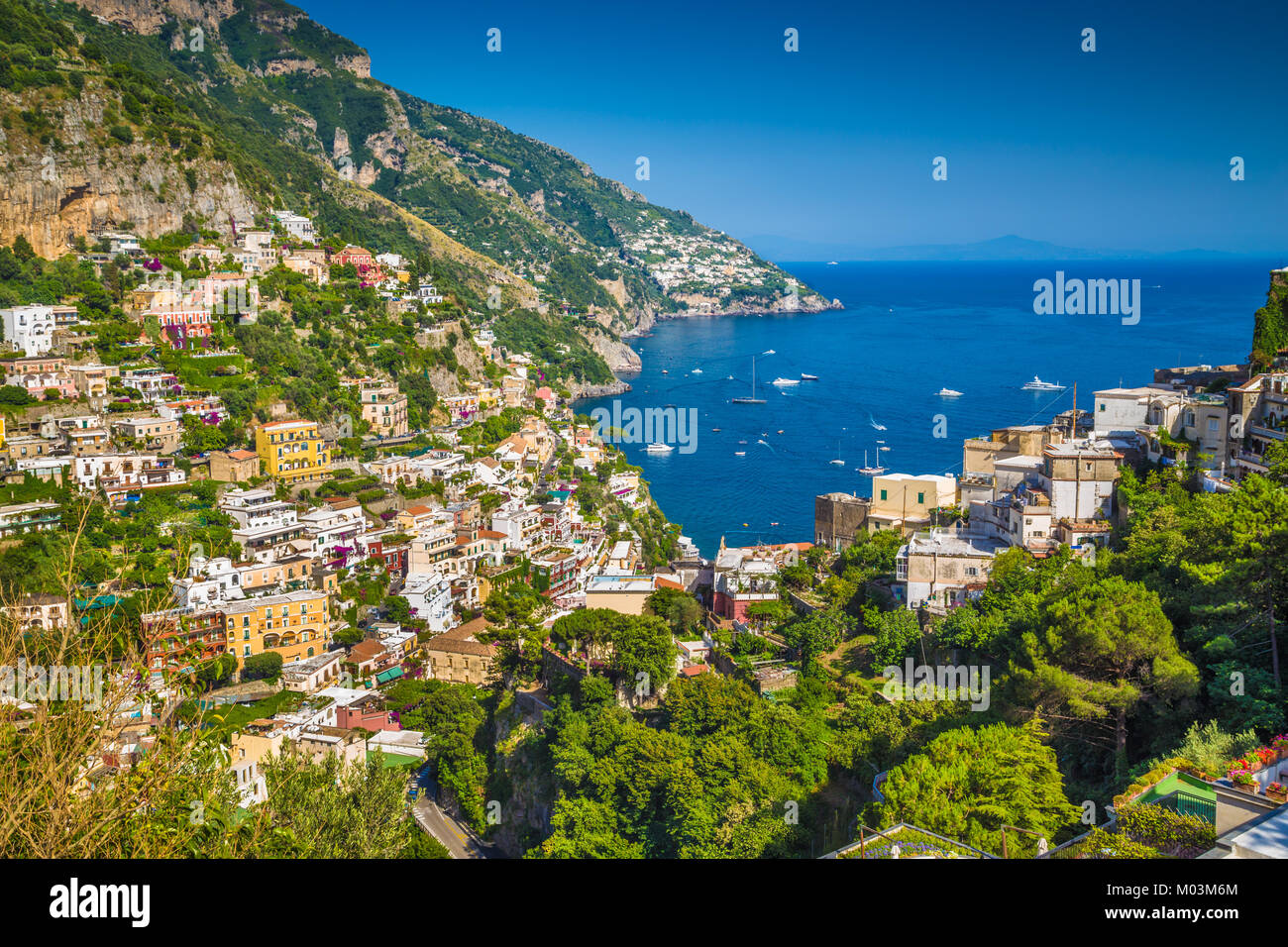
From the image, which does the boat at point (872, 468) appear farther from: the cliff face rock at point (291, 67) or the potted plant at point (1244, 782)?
the cliff face rock at point (291, 67)

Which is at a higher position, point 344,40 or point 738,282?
point 344,40

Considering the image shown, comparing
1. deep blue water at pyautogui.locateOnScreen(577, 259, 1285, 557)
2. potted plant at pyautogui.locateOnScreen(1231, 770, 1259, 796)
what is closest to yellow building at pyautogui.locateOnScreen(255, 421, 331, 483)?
deep blue water at pyautogui.locateOnScreen(577, 259, 1285, 557)

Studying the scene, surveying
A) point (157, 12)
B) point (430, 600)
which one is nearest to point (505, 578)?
point (430, 600)

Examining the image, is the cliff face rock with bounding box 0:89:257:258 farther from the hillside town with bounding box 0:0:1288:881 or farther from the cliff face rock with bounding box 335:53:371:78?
the cliff face rock with bounding box 335:53:371:78

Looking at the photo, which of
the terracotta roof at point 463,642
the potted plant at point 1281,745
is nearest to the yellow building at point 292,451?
the terracotta roof at point 463,642
